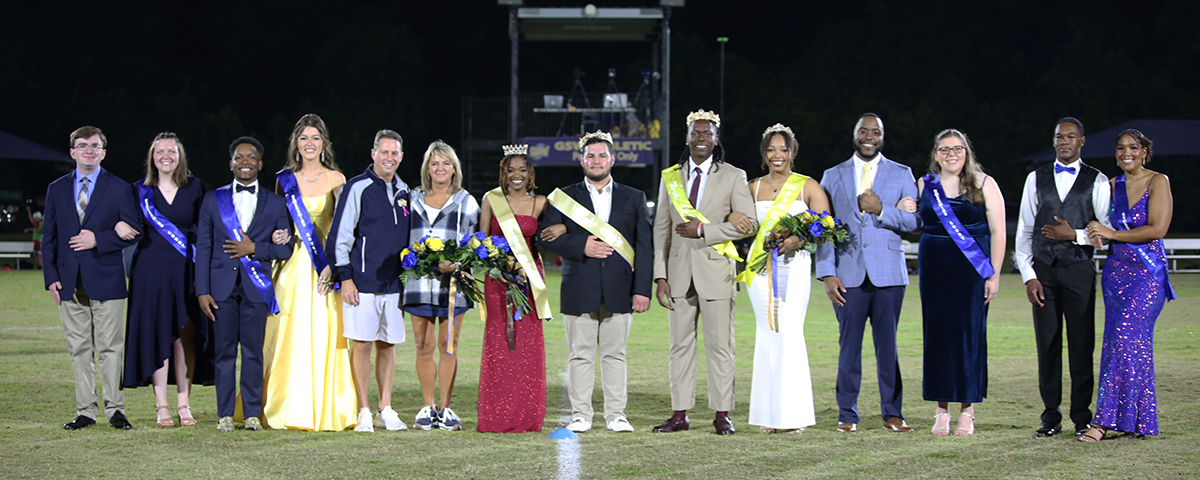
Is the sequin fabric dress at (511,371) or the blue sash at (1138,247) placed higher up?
the blue sash at (1138,247)

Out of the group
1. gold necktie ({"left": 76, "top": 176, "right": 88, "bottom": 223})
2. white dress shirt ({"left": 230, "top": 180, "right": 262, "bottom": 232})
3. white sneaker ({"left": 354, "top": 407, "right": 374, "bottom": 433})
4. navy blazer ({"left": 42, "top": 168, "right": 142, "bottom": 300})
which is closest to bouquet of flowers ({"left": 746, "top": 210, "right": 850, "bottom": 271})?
white sneaker ({"left": 354, "top": 407, "right": 374, "bottom": 433})

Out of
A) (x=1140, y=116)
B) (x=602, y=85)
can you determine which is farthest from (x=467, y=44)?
(x=1140, y=116)

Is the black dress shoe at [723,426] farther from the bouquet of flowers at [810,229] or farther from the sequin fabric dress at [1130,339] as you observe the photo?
the sequin fabric dress at [1130,339]

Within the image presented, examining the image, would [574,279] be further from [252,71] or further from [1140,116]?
[252,71]

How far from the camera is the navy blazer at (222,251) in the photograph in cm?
671

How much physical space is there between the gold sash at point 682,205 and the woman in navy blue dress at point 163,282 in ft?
9.89

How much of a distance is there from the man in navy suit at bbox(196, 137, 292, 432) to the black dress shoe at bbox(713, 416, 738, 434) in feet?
9.29

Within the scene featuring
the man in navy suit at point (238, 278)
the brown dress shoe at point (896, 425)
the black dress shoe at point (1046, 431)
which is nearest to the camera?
the black dress shoe at point (1046, 431)

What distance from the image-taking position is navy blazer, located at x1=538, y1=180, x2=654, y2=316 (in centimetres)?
661

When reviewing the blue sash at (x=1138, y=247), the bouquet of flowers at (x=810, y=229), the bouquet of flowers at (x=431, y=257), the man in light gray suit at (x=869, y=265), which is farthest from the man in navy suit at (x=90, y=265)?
the blue sash at (x=1138, y=247)

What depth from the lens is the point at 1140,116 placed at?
37.8 m

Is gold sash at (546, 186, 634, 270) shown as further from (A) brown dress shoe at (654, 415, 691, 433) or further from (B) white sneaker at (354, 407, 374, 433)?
(B) white sneaker at (354, 407, 374, 433)

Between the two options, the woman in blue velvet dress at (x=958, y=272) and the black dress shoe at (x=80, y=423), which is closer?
the woman in blue velvet dress at (x=958, y=272)

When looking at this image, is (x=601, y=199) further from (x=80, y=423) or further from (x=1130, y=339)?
(x=80, y=423)
